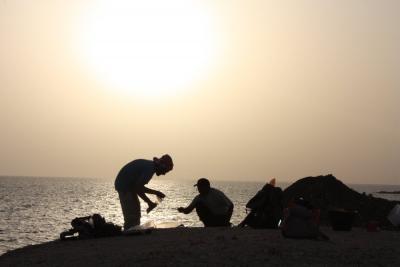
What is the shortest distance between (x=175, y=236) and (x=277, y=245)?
8.46 ft

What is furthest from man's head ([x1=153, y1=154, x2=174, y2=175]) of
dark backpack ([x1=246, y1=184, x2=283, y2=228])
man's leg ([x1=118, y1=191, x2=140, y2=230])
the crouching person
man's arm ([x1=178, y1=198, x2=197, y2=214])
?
dark backpack ([x1=246, y1=184, x2=283, y2=228])

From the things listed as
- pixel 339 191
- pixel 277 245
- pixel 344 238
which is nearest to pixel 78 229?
pixel 277 245

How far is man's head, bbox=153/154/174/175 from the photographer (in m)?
13.6

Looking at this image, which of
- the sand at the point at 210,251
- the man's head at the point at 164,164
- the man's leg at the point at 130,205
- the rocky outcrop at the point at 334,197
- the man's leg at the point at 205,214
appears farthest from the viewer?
the rocky outcrop at the point at 334,197

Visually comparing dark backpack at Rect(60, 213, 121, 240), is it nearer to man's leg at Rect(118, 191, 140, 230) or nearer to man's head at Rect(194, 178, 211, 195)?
man's leg at Rect(118, 191, 140, 230)

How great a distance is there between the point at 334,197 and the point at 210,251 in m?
22.0

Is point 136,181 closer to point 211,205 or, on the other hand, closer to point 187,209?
point 187,209

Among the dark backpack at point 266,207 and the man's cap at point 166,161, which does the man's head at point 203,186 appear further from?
the man's cap at point 166,161

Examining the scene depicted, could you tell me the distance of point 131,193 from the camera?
548 inches

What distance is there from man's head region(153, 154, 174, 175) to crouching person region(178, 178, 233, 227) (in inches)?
83.2

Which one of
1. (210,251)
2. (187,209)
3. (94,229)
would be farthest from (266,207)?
(210,251)

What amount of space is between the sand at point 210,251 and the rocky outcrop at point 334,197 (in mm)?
15599

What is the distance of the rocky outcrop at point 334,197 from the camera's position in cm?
2866

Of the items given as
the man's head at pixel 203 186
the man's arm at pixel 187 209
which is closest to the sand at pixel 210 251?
the man's arm at pixel 187 209
